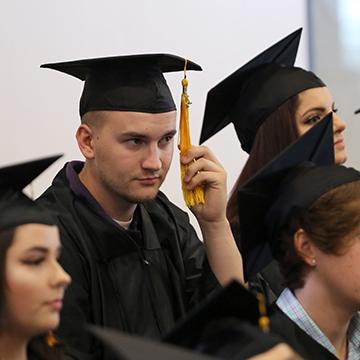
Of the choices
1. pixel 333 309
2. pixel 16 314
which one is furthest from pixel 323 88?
pixel 16 314

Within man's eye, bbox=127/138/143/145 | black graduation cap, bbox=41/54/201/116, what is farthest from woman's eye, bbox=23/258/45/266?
black graduation cap, bbox=41/54/201/116

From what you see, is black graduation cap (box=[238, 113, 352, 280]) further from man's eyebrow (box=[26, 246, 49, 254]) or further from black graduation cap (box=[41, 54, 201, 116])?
man's eyebrow (box=[26, 246, 49, 254])

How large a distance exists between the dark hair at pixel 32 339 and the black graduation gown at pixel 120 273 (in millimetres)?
261

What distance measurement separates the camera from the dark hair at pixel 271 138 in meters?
2.39

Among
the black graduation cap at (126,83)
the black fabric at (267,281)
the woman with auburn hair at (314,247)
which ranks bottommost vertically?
the black fabric at (267,281)

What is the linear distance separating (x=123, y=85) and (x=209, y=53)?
0.99m

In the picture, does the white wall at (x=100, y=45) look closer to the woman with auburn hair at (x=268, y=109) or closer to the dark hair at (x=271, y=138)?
the woman with auburn hair at (x=268, y=109)

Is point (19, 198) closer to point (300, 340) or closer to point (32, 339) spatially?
point (32, 339)

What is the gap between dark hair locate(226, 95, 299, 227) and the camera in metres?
2.39

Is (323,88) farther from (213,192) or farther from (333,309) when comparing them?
(333,309)

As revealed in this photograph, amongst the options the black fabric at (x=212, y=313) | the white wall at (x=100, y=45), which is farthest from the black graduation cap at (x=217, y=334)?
the white wall at (x=100, y=45)

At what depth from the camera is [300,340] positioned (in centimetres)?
179

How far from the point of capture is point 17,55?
270 cm

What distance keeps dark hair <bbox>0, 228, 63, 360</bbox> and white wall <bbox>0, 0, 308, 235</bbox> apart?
3.91 feet
